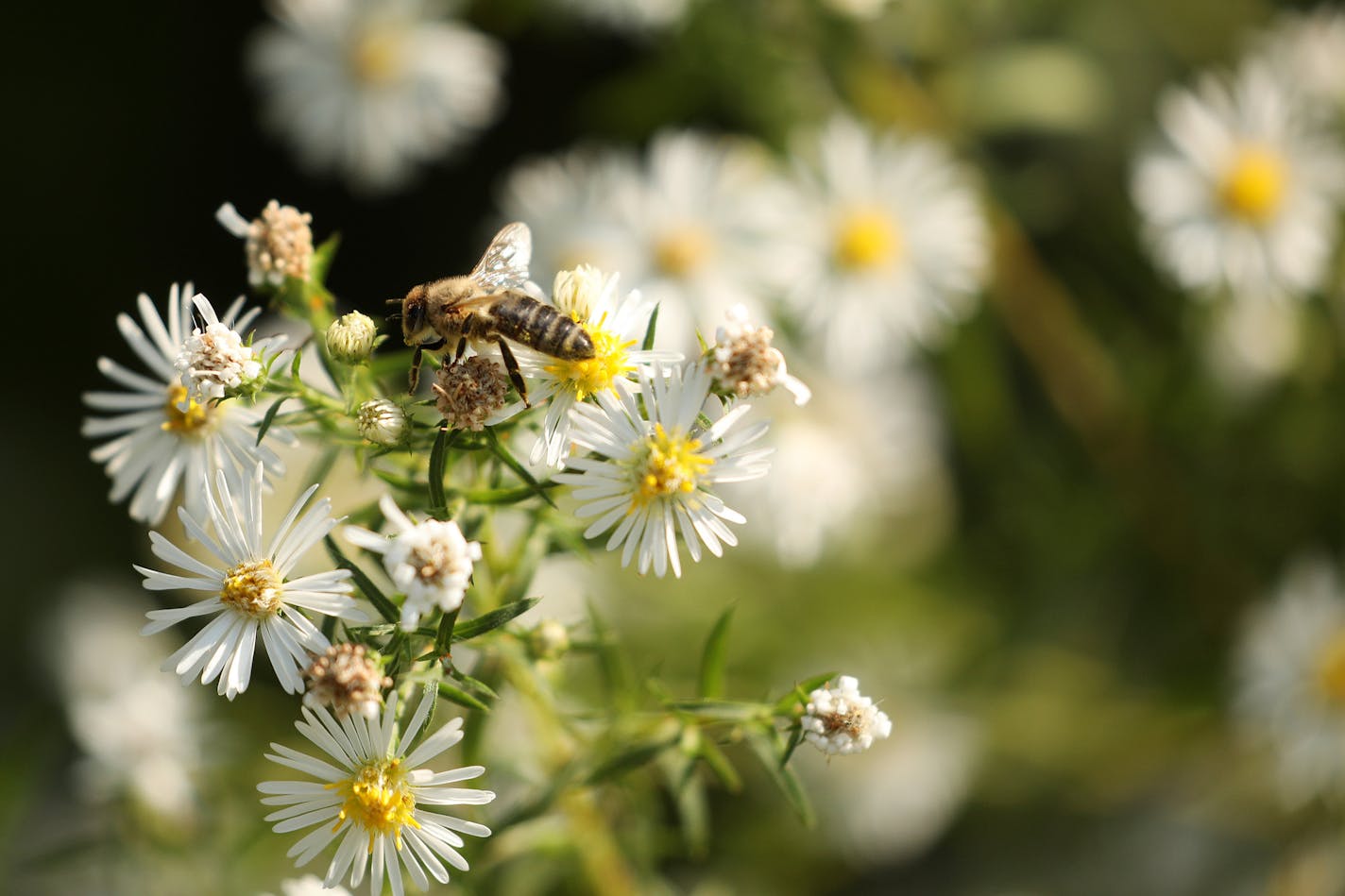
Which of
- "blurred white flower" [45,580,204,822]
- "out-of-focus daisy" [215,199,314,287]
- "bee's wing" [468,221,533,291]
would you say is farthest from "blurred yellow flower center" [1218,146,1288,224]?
"blurred white flower" [45,580,204,822]

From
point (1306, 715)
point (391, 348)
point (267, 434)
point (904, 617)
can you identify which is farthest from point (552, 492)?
point (1306, 715)

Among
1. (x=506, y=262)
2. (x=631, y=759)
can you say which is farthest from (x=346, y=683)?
(x=506, y=262)

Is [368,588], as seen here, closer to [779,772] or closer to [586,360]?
[586,360]

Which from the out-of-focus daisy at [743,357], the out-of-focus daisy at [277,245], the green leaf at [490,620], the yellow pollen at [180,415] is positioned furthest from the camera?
the yellow pollen at [180,415]

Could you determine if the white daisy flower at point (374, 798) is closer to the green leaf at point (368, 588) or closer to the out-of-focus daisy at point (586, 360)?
the green leaf at point (368, 588)

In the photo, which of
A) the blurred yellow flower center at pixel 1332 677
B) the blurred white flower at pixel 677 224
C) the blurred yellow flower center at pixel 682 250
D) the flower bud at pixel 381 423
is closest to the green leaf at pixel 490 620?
the flower bud at pixel 381 423

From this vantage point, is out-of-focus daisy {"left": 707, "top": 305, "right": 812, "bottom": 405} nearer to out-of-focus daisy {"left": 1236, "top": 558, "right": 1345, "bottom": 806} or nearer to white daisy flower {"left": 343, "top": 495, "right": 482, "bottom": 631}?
white daisy flower {"left": 343, "top": 495, "right": 482, "bottom": 631}
